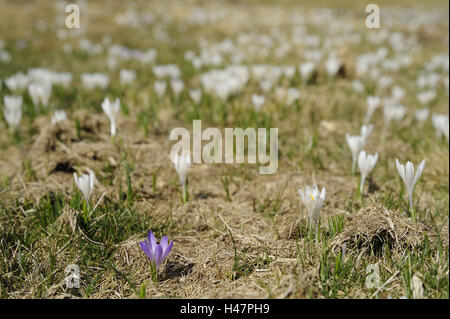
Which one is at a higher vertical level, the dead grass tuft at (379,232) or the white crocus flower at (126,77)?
the white crocus flower at (126,77)

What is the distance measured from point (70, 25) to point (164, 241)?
855 centimetres

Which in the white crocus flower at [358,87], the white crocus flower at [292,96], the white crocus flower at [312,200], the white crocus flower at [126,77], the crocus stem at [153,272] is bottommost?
the crocus stem at [153,272]

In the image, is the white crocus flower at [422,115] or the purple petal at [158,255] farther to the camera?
the white crocus flower at [422,115]

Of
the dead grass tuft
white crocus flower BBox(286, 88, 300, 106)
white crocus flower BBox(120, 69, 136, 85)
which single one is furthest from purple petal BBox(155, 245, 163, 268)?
white crocus flower BBox(120, 69, 136, 85)

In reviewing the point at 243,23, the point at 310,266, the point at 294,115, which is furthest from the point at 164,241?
the point at 243,23

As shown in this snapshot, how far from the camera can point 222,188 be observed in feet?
11.0

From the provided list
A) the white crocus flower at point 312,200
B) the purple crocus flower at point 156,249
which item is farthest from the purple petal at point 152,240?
the white crocus flower at point 312,200

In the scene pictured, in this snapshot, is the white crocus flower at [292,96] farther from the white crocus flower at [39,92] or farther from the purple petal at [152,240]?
the purple petal at [152,240]

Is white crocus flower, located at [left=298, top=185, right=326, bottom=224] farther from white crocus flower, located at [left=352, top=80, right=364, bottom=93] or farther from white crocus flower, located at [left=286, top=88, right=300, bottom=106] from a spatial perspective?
white crocus flower, located at [left=352, top=80, right=364, bottom=93]

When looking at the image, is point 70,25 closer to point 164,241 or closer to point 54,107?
point 54,107

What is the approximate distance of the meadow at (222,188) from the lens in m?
2.08

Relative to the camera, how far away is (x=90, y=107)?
4.95 meters

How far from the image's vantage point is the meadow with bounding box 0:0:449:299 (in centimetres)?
208

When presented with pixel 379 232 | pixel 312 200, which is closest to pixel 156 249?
pixel 312 200
